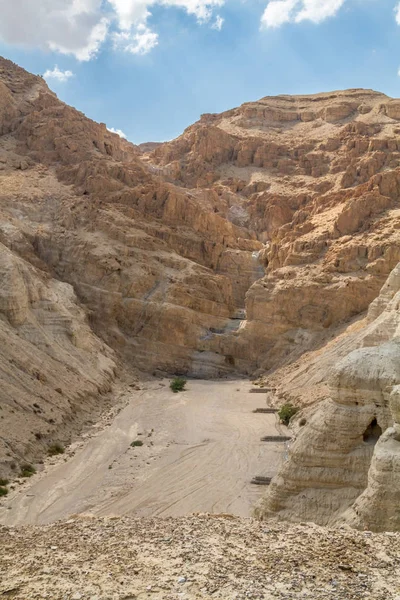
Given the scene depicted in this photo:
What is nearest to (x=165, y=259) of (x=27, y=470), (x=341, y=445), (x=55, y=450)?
(x=55, y=450)

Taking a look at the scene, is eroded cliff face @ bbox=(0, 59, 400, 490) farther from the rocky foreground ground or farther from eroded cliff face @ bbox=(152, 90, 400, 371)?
the rocky foreground ground

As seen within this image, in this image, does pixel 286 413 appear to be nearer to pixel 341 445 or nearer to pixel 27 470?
pixel 27 470

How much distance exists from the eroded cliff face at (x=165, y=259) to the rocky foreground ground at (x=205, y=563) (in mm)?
14127

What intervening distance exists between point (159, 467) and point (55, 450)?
16.3 ft

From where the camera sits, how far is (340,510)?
13977 mm

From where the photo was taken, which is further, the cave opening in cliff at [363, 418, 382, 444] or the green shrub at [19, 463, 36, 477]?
the green shrub at [19, 463, 36, 477]

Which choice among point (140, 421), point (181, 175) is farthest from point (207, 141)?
point (140, 421)

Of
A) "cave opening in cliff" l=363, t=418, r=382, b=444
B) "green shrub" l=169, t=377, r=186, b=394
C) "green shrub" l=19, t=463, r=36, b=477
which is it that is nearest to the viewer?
"cave opening in cliff" l=363, t=418, r=382, b=444

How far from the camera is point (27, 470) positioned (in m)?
23.2

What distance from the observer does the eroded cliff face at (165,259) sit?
135ft

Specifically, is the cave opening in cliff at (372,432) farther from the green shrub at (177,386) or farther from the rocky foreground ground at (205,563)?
the green shrub at (177,386)

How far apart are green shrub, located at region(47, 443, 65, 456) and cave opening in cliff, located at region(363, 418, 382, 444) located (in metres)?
15.4

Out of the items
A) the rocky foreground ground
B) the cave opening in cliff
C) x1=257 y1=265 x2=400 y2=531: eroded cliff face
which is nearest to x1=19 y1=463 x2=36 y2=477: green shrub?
the rocky foreground ground

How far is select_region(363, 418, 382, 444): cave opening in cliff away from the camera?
14.9 metres
